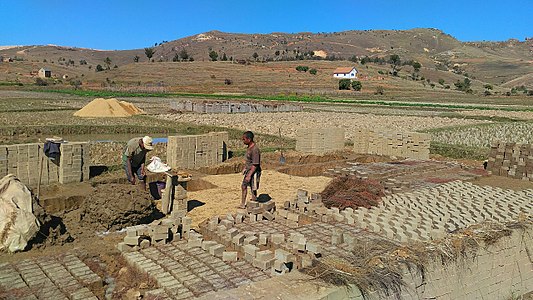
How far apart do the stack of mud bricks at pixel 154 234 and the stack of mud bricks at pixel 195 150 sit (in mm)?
5501

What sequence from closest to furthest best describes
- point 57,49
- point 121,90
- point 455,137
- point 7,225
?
point 7,225
point 455,137
point 121,90
point 57,49

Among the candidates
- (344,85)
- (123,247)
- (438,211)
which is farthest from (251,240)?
(344,85)

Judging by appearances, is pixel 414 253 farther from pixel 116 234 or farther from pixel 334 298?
pixel 116 234

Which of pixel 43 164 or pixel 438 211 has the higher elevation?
pixel 43 164

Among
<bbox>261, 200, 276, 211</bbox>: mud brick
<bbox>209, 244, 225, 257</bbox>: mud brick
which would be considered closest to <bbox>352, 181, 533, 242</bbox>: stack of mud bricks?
<bbox>261, 200, 276, 211</bbox>: mud brick

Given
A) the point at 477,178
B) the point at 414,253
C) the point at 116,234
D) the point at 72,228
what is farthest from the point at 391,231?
the point at 477,178

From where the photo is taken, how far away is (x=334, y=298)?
4.89 m

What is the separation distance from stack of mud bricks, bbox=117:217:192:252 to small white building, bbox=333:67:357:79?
77.9m

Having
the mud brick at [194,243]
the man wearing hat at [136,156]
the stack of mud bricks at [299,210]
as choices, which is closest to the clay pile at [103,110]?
the man wearing hat at [136,156]

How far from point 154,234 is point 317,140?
401 inches

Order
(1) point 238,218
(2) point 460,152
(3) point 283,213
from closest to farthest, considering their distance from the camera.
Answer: (1) point 238,218 < (3) point 283,213 < (2) point 460,152

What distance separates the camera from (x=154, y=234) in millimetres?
6664

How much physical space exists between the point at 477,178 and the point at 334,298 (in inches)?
349

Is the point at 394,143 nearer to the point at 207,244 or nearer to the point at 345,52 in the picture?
the point at 207,244
